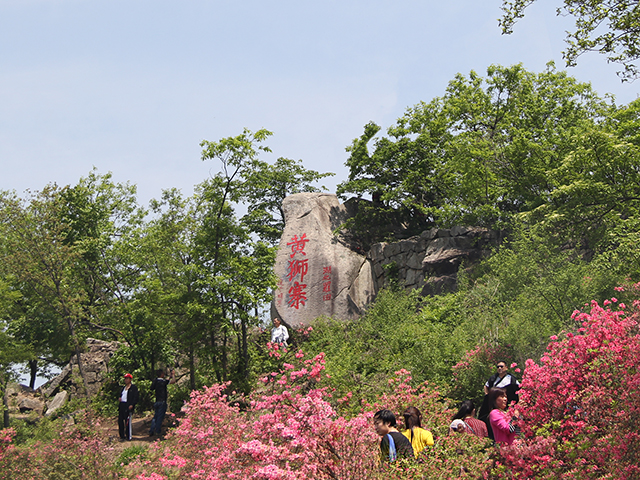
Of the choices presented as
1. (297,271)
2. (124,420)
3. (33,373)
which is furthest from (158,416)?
(33,373)

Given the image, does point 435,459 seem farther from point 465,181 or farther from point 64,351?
point 64,351

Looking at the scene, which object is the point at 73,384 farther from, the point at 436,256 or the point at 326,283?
the point at 436,256

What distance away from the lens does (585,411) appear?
146 inches

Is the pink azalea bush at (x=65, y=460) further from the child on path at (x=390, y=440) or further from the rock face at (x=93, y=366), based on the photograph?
the rock face at (x=93, y=366)

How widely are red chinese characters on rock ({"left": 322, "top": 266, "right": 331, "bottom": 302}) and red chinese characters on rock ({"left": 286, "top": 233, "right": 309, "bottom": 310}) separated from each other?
19.9 inches

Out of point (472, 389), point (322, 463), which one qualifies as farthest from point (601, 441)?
point (472, 389)

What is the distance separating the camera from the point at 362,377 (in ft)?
27.0

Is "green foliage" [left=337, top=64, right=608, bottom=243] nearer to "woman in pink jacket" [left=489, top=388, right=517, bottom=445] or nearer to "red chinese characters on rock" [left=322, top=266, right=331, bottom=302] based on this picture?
"red chinese characters on rock" [left=322, top=266, right=331, bottom=302]

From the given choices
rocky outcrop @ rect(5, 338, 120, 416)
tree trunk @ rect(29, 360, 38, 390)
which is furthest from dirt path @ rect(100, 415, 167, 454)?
tree trunk @ rect(29, 360, 38, 390)

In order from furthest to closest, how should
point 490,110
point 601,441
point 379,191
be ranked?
point 490,110 < point 379,191 < point 601,441

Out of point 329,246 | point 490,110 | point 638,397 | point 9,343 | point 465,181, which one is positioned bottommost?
point 638,397

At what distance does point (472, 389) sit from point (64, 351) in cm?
1666

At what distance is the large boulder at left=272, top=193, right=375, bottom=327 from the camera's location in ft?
46.4

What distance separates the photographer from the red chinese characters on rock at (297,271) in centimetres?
1423
